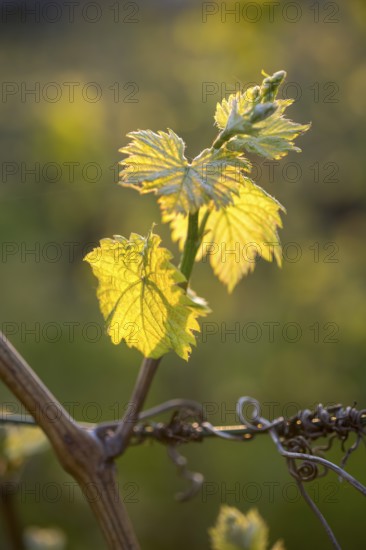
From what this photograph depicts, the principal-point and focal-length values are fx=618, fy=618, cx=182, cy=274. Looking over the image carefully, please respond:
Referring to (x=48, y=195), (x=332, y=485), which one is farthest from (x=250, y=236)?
(x=48, y=195)

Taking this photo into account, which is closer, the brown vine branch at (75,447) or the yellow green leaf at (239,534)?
the brown vine branch at (75,447)

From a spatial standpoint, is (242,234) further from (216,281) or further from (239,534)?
(216,281)

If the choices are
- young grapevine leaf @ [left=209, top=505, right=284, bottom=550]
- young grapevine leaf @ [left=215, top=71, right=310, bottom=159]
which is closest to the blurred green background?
young grapevine leaf @ [left=209, top=505, right=284, bottom=550]

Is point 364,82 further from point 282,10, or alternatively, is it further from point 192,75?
point 192,75

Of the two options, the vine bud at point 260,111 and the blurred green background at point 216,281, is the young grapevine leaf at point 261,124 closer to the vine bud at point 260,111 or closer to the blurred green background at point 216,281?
the vine bud at point 260,111

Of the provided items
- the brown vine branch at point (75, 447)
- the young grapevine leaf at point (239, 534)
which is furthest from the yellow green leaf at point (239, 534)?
the brown vine branch at point (75, 447)

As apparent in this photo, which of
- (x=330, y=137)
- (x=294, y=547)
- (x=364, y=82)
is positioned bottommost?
(x=294, y=547)

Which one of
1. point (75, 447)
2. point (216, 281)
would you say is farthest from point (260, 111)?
point (216, 281)
